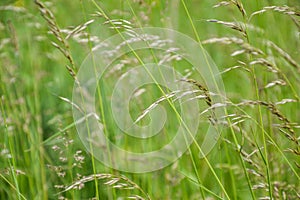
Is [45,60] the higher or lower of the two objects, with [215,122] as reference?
lower

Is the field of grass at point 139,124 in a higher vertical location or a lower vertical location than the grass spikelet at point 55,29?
lower

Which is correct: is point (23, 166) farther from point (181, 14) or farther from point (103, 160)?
point (181, 14)

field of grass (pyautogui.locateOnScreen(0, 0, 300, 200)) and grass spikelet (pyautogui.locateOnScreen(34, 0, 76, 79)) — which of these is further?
field of grass (pyautogui.locateOnScreen(0, 0, 300, 200))

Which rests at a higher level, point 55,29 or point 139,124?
point 55,29

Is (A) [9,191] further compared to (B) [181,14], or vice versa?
(B) [181,14]

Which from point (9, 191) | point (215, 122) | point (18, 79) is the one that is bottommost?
point (9, 191)

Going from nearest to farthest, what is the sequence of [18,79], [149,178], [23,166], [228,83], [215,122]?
[215,122]
[149,178]
[23,166]
[18,79]
[228,83]

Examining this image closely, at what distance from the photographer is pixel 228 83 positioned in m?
2.86

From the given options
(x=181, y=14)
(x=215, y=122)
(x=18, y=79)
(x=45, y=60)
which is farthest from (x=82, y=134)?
(x=181, y=14)

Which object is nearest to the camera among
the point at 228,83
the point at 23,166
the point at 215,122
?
the point at 215,122

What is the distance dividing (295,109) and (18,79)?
1246 millimetres

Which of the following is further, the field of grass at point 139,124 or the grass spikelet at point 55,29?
the field of grass at point 139,124

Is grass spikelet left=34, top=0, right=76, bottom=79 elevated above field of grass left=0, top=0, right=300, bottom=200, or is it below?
above

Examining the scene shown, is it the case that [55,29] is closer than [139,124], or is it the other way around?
[55,29]
